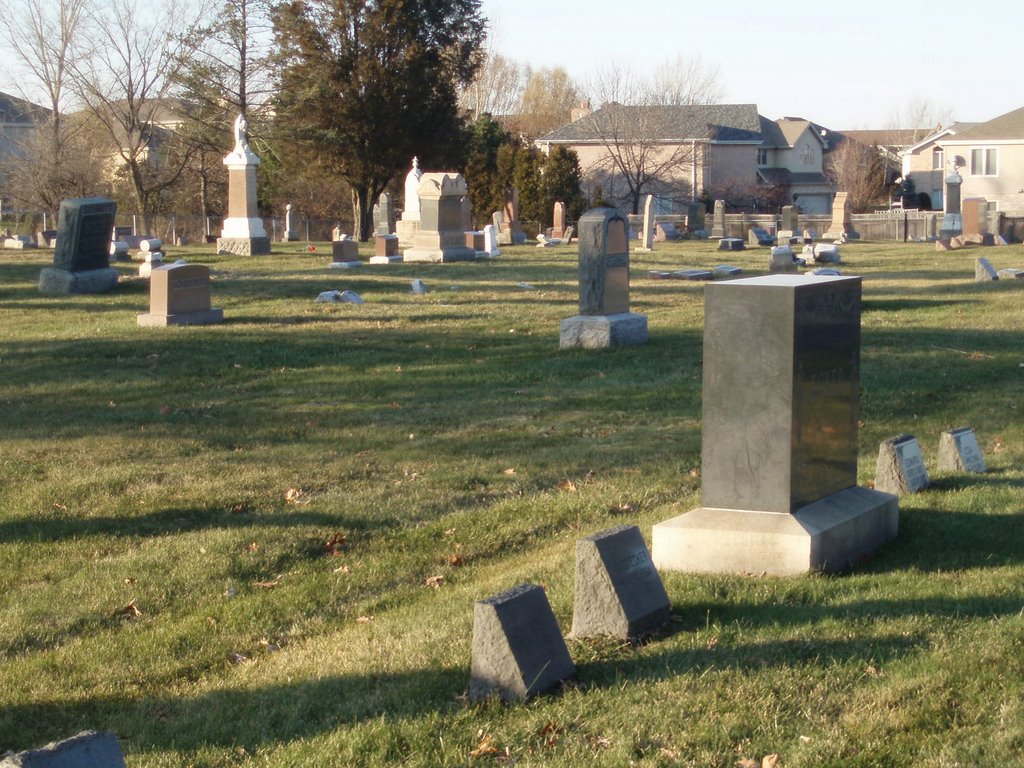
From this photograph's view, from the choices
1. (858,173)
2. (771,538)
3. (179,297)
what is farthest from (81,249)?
(858,173)

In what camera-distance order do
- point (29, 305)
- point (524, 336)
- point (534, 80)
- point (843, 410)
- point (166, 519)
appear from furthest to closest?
1. point (534, 80)
2. point (29, 305)
3. point (524, 336)
4. point (166, 519)
5. point (843, 410)

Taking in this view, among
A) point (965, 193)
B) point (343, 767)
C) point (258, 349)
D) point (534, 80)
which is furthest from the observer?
point (534, 80)

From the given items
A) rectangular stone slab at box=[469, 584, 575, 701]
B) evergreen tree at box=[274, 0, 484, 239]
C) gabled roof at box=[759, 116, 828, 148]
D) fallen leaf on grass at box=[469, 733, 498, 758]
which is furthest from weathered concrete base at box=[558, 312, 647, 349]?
gabled roof at box=[759, 116, 828, 148]

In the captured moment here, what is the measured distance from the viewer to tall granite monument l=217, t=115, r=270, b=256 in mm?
31125

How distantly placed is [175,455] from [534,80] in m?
82.0

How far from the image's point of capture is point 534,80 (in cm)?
8869

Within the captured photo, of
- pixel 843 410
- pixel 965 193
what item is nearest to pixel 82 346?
pixel 843 410

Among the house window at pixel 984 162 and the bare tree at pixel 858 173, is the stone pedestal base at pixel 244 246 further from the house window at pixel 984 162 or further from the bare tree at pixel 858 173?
the house window at pixel 984 162

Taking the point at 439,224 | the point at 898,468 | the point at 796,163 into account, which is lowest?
the point at 898,468

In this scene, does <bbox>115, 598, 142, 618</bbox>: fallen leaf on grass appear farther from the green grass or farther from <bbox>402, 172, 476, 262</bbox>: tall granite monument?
<bbox>402, 172, 476, 262</bbox>: tall granite monument

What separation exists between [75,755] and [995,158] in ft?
213

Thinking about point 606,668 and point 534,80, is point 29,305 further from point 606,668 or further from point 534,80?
point 534,80

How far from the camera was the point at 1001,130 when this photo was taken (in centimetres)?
6156

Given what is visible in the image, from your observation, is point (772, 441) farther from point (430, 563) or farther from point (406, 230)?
point (406, 230)
